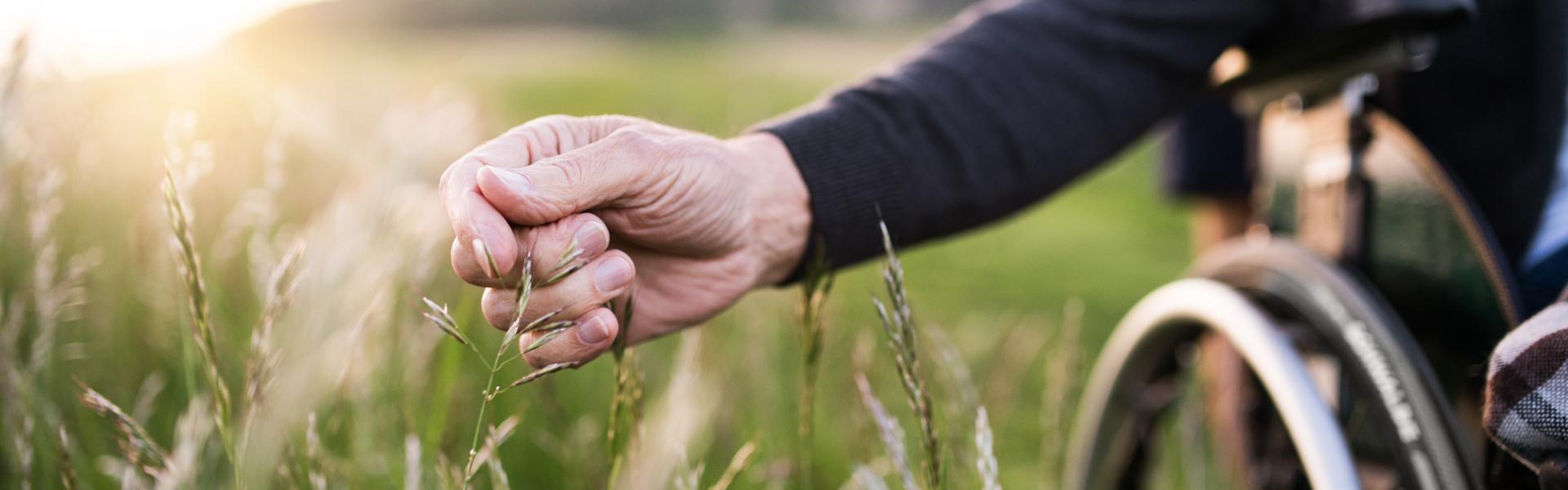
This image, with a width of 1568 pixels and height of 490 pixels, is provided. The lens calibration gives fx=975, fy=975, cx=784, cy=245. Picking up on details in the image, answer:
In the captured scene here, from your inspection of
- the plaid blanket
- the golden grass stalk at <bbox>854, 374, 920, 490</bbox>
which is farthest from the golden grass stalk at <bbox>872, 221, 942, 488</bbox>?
the plaid blanket

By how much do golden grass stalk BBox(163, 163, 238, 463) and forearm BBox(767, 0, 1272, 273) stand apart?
1.67 feet

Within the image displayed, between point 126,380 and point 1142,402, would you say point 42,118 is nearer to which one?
point 126,380

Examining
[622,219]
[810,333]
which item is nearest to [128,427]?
[622,219]

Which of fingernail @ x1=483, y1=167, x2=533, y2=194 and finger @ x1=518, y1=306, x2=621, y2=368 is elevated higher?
fingernail @ x1=483, y1=167, x2=533, y2=194

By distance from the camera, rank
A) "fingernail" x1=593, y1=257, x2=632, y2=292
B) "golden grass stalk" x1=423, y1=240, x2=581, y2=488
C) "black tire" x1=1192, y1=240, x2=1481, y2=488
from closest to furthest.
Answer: "golden grass stalk" x1=423, y1=240, x2=581, y2=488 → "fingernail" x1=593, y1=257, x2=632, y2=292 → "black tire" x1=1192, y1=240, x2=1481, y2=488

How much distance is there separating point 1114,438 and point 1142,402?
72 millimetres

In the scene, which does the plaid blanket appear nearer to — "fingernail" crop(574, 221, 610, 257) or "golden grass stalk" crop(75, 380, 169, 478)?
"fingernail" crop(574, 221, 610, 257)

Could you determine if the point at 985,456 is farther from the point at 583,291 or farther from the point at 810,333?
the point at 583,291

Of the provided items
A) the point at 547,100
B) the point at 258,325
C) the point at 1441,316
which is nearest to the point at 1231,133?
the point at 1441,316

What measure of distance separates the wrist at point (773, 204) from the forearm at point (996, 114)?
1 centimetres

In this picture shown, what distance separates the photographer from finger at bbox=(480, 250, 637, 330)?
681mm

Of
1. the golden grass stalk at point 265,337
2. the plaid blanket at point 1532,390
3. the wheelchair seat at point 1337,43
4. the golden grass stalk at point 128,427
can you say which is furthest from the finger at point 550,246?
the wheelchair seat at point 1337,43

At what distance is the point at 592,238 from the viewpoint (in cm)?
67

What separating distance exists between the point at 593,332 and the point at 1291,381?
2.09 feet
